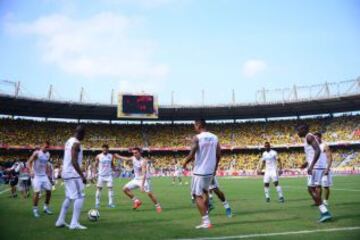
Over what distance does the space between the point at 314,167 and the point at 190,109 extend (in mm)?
53048

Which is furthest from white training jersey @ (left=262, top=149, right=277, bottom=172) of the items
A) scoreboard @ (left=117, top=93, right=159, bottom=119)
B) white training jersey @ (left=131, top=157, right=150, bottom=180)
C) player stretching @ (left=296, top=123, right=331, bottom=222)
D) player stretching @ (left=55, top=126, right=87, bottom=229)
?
scoreboard @ (left=117, top=93, right=159, bottom=119)

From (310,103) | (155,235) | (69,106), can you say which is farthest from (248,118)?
(155,235)

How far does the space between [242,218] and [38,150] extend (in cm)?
797

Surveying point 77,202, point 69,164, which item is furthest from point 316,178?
point 69,164

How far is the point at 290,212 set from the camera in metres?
12.8

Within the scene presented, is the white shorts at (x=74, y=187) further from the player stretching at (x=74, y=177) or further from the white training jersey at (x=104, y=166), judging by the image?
the white training jersey at (x=104, y=166)

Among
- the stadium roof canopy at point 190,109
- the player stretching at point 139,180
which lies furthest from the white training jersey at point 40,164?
the stadium roof canopy at point 190,109

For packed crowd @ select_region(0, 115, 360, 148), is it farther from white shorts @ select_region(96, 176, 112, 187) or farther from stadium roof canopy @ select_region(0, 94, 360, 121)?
white shorts @ select_region(96, 176, 112, 187)

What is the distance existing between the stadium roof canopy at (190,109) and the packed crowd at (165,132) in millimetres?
1464

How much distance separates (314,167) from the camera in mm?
11914

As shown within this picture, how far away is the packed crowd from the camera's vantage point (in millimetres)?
59125

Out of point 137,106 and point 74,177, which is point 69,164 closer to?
point 74,177

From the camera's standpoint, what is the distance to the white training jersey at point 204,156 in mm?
10000

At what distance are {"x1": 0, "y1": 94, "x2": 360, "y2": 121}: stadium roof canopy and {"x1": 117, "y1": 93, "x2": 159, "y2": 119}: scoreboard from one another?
306cm
